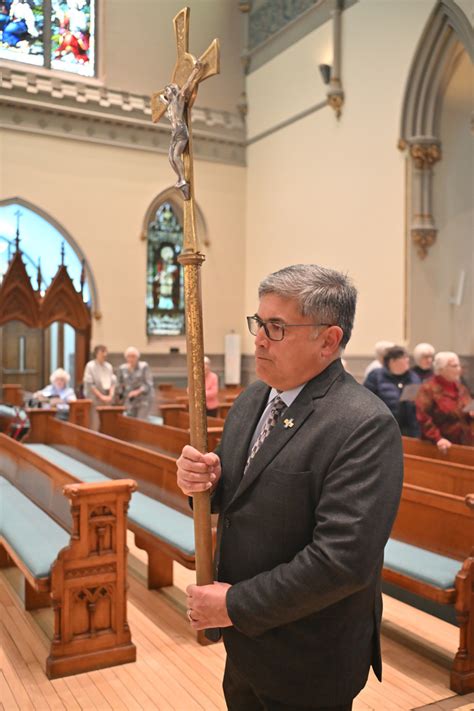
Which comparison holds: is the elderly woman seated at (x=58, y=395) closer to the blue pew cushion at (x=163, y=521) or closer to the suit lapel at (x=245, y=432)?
the blue pew cushion at (x=163, y=521)

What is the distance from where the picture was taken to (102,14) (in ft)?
39.2

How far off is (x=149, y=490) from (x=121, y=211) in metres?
8.27

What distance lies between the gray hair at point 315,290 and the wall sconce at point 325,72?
33.0 feet

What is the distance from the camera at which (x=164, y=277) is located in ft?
42.6

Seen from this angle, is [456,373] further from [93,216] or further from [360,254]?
[93,216]

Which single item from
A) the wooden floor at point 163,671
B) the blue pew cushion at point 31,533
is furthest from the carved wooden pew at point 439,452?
the blue pew cushion at point 31,533

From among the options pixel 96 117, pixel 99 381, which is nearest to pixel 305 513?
pixel 99 381

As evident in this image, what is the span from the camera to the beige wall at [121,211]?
11.5 metres

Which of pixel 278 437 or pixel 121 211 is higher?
pixel 121 211

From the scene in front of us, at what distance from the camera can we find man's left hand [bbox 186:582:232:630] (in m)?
1.49

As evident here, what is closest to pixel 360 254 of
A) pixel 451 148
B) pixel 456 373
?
pixel 451 148

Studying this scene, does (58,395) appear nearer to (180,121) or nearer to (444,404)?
(444,404)

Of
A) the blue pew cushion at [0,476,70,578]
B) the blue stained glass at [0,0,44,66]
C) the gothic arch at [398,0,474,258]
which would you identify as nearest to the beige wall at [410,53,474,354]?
the gothic arch at [398,0,474,258]

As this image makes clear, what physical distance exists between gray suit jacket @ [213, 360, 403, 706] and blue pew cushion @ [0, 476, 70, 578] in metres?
2.13
